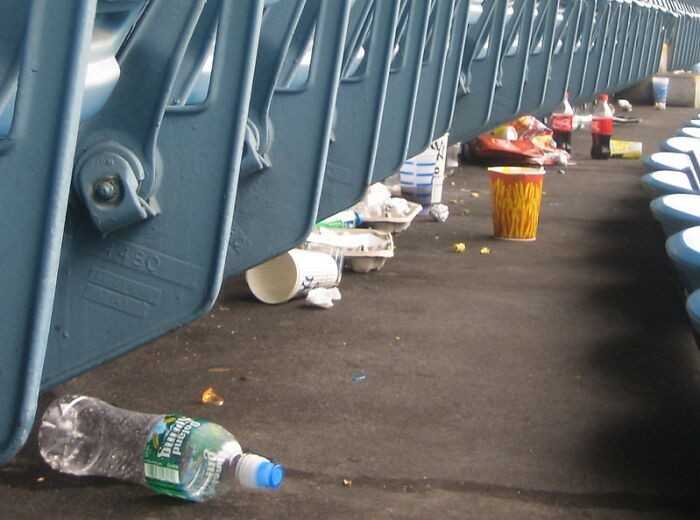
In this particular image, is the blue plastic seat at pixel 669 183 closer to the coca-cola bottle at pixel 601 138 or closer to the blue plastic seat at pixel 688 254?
the blue plastic seat at pixel 688 254

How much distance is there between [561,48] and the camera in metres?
5.39

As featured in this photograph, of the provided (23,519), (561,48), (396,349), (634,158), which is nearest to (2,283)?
(23,519)

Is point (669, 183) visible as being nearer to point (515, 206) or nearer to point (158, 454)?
point (515, 206)

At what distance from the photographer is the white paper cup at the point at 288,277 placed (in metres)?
3.94

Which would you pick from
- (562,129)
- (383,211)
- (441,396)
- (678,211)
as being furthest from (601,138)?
(441,396)

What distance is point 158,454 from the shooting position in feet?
7.70

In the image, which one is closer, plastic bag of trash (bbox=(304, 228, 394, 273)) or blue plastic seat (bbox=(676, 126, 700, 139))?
plastic bag of trash (bbox=(304, 228, 394, 273))

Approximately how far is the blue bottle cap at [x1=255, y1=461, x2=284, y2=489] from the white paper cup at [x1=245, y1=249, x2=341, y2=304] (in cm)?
165

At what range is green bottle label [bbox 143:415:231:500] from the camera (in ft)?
7.63

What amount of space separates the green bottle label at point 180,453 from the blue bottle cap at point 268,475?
11 cm

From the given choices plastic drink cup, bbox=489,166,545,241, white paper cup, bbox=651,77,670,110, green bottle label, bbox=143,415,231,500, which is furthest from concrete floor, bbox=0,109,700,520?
white paper cup, bbox=651,77,670,110

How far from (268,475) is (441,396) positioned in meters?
0.84

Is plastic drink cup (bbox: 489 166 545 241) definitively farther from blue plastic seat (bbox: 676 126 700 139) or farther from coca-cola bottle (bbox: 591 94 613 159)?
coca-cola bottle (bbox: 591 94 613 159)

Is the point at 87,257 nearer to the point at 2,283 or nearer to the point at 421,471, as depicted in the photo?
the point at 2,283
